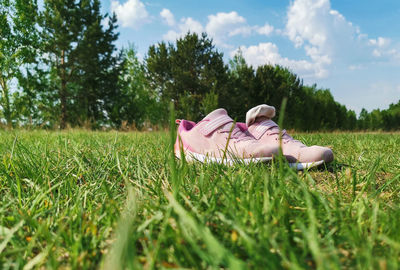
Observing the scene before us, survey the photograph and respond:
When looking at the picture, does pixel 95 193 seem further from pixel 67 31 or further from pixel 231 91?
pixel 67 31

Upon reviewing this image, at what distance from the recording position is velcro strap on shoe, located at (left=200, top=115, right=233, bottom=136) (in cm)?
196

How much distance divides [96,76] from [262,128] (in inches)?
791

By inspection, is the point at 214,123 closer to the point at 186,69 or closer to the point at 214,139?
the point at 214,139

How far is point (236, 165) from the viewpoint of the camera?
57.0 inches

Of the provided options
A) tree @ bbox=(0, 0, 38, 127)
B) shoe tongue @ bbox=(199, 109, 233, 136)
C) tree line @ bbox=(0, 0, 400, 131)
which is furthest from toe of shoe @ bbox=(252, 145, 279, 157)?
tree @ bbox=(0, 0, 38, 127)

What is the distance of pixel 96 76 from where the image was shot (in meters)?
20.0

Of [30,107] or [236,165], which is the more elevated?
[30,107]

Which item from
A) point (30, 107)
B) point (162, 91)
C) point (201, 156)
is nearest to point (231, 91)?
point (162, 91)

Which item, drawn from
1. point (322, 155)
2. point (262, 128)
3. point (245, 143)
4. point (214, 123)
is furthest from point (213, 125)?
point (322, 155)

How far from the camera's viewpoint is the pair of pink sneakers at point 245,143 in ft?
5.24

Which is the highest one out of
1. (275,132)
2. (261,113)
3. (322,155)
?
(261,113)

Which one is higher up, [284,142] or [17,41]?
[17,41]

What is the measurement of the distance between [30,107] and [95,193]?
23855 millimetres

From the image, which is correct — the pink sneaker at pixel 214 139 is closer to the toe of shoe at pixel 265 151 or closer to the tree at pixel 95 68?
the toe of shoe at pixel 265 151
